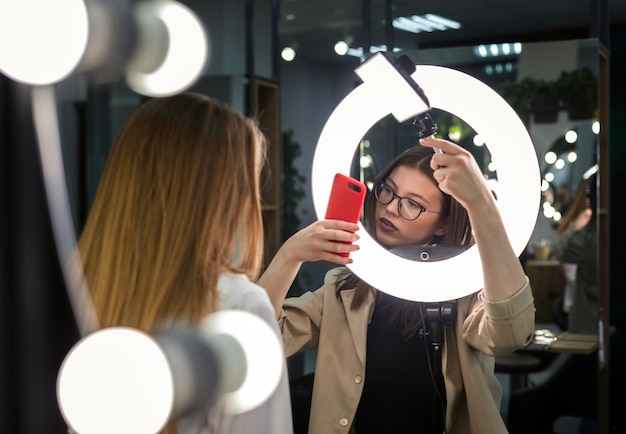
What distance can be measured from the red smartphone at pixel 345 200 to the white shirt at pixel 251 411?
39cm

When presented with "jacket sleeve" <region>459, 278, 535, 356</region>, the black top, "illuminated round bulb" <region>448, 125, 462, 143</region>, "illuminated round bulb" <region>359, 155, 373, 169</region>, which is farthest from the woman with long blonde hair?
"illuminated round bulb" <region>359, 155, 373, 169</region>

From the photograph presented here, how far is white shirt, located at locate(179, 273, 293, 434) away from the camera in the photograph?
0.71 metres

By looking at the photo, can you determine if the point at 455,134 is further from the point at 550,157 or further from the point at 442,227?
the point at 550,157

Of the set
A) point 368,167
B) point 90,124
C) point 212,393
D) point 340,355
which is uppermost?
point 90,124

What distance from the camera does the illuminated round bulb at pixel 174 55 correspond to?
0.37 m

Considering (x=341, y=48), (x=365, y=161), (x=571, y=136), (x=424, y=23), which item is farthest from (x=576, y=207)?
(x=341, y=48)

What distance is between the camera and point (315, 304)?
4.47 ft

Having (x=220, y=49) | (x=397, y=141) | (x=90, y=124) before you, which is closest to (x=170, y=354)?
(x=397, y=141)

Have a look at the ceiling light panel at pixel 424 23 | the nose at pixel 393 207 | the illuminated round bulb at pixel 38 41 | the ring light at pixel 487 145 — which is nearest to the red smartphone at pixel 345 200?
the ring light at pixel 487 145

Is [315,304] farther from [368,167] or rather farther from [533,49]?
[533,49]

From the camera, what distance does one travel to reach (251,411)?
72 centimetres

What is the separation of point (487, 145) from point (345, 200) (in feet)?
0.77

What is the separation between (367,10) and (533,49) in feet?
2.25

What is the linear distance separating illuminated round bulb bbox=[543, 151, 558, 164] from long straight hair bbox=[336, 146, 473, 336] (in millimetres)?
2322
